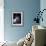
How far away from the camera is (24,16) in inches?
220

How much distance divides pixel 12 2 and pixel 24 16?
29.8 inches

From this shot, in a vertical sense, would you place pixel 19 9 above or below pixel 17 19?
above

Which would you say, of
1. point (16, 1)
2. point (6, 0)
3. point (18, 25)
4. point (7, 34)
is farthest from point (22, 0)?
point (7, 34)

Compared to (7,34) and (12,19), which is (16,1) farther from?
(7,34)

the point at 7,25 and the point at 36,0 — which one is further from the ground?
the point at 36,0

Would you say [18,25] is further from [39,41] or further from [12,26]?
[39,41]

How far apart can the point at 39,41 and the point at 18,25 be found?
293 cm

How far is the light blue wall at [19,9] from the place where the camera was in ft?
18.1

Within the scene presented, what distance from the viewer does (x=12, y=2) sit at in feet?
18.1

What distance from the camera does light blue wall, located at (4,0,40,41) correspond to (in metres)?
5.53

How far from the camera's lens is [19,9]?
5.55 metres

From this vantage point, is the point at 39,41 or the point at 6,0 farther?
the point at 6,0

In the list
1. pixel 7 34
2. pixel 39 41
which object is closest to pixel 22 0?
pixel 7 34

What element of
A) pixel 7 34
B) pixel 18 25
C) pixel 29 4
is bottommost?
pixel 7 34
